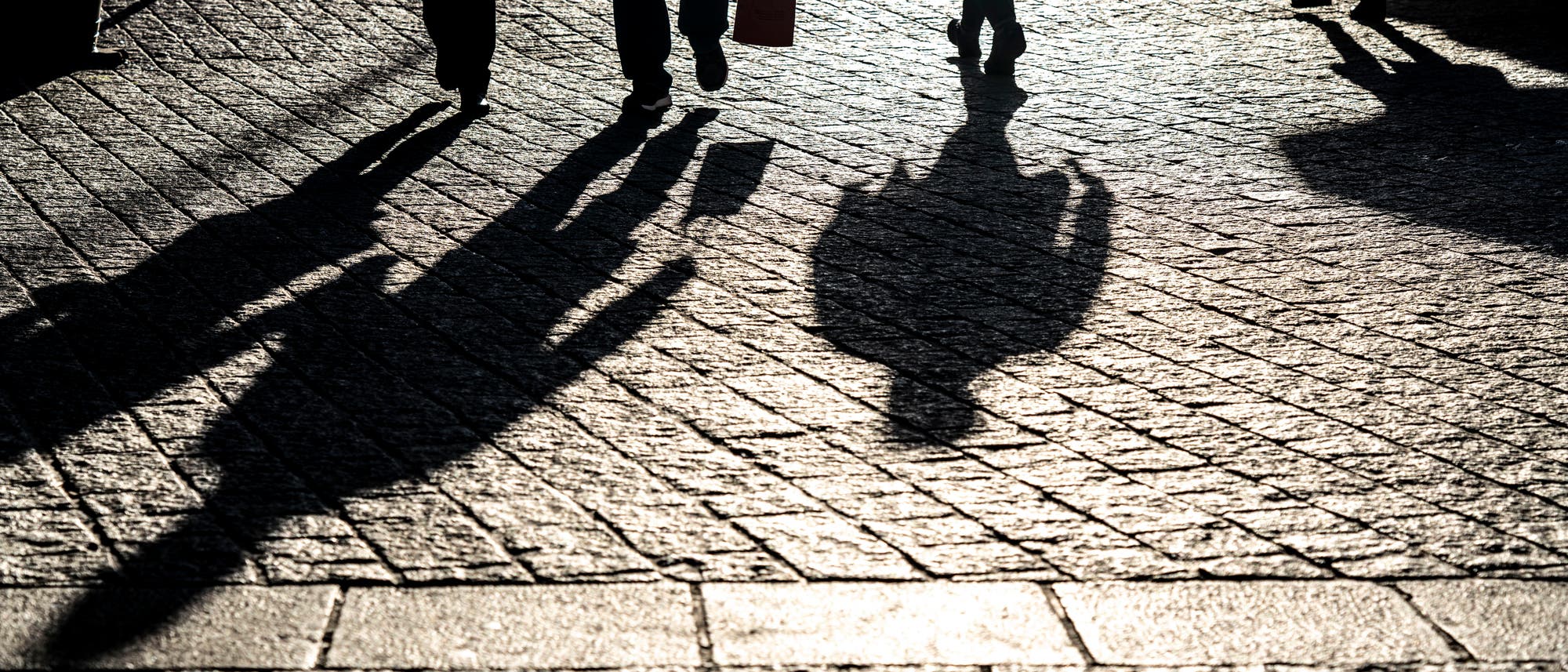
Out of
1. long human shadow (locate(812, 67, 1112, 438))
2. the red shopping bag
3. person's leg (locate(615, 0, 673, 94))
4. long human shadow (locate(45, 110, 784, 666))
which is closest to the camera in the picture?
long human shadow (locate(45, 110, 784, 666))

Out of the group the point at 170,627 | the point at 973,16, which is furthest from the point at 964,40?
the point at 170,627

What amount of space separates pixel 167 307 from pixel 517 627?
226 centimetres

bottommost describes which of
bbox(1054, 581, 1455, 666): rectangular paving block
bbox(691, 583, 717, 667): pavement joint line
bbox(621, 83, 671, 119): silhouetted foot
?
bbox(621, 83, 671, 119): silhouetted foot

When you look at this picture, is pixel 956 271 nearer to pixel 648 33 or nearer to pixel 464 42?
pixel 648 33

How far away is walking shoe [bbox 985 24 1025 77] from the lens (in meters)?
8.25

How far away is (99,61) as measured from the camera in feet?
26.6

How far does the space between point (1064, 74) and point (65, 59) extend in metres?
5.32

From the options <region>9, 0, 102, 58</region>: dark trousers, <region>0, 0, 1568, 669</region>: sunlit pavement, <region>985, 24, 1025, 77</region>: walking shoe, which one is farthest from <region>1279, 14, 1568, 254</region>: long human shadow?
<region>9, 0, 102, 58</region>: dark trousers

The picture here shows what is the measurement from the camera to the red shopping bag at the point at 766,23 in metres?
7.23

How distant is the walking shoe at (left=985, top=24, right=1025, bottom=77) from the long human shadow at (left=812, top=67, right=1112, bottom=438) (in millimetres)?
1633

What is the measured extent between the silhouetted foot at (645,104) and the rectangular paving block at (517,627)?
15.0 ft

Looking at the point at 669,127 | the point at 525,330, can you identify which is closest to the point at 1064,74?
the point at 669,127

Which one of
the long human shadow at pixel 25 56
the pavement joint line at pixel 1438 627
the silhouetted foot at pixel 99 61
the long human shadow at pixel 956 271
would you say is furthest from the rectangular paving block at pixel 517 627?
the silhouetted foot at pixel 99 61

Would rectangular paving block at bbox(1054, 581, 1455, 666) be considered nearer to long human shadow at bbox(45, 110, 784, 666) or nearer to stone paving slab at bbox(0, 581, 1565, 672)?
stone paving slab at bbox(0, 581, 1565, 672)
